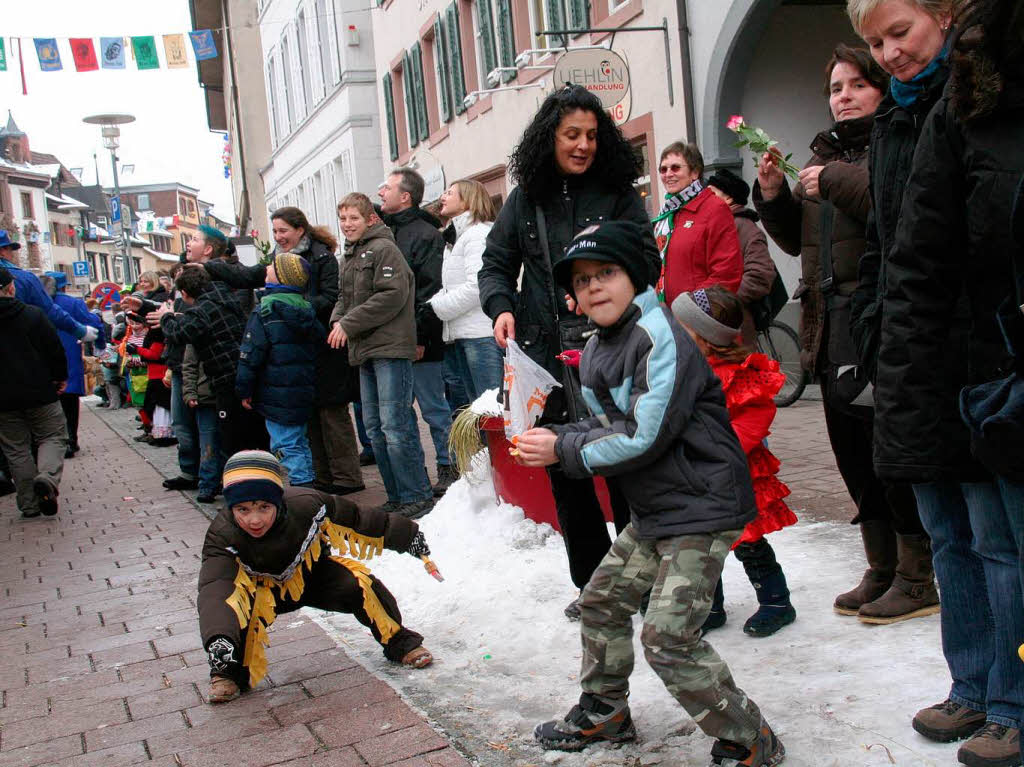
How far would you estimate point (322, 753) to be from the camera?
131 inches

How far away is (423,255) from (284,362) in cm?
118

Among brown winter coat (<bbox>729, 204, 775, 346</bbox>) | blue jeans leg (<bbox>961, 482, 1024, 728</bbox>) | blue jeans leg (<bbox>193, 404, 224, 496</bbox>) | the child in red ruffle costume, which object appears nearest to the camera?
blue jeans leg (<bbox>961, 482, 1024, 728</bbox>)

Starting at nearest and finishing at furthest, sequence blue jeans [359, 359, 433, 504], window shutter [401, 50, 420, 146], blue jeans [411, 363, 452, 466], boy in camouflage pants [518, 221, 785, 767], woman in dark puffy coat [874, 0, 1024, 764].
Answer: woman in dark puffy coat [874, 0, 1024, 764]
boy in camouflage pants [518, 221, 785, 767]
blue jeans [359, 359, 433, 504]
blue jeans [411, 363, 452, 466]
window shutter [401, 50, 420, 146]

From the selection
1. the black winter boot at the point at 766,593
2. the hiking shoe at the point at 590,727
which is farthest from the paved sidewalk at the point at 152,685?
the black winter boot at the point at 766,593

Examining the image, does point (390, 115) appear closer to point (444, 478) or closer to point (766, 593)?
point (444, 478)

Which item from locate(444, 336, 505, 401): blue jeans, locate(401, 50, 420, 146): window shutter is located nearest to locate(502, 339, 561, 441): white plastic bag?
locate(444, 336, 505, 401): blue jeans

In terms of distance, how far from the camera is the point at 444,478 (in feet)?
24.2

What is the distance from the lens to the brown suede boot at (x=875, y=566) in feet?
12.9

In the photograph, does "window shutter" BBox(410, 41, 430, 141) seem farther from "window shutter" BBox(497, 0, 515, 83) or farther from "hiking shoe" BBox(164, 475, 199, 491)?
"hiking shoe" BBox(164, 475, 199, 491)

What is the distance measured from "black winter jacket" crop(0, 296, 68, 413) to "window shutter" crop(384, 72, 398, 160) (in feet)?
50.1

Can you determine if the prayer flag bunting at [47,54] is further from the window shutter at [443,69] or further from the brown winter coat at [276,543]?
the brown winter coat at [276,543]

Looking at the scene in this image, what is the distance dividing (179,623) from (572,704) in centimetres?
231

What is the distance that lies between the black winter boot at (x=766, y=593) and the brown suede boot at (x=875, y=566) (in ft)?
0.77

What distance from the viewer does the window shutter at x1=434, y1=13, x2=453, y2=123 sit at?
18.6 meters
